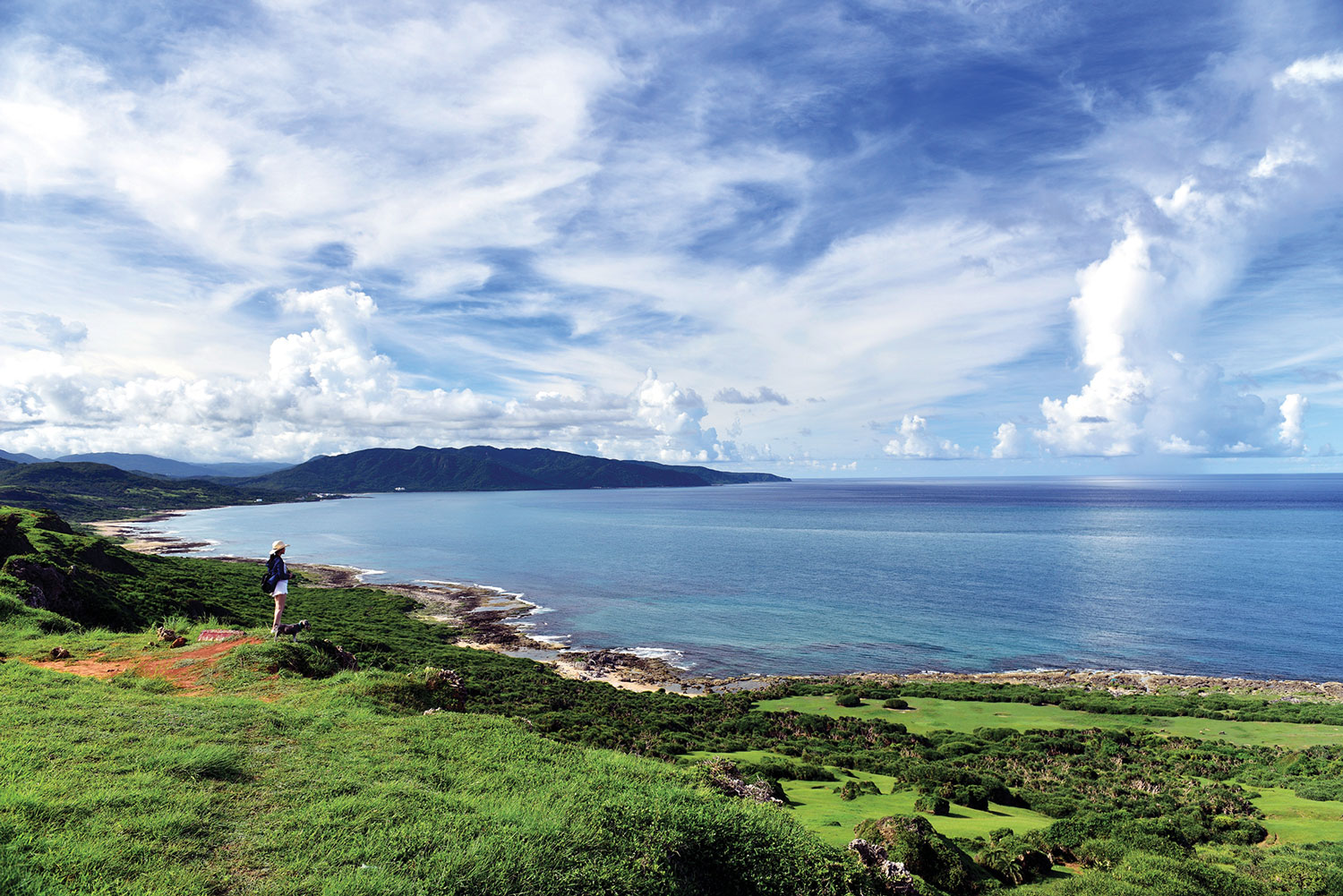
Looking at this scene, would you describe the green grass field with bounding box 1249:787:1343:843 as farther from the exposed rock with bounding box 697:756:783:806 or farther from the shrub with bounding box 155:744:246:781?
the shrub with bounding box 155:744:246:781

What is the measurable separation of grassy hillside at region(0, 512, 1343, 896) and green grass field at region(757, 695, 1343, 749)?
13.9 ft

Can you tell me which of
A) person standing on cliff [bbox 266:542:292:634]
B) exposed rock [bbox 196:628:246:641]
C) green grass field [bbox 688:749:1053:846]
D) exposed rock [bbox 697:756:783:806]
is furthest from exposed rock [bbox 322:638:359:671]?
green grass field [bbox 688:749:1053:846]

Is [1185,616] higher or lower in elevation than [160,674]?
lower

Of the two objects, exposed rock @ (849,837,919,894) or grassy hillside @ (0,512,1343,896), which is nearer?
grassy hillside @ (0,512,1343,896)

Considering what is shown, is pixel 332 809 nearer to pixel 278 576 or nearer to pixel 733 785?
pixel 733 785

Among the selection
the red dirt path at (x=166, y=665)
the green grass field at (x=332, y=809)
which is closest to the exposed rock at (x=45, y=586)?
the red dirt path at (x=166, y=665)

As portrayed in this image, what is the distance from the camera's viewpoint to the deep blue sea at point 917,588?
5562 cm

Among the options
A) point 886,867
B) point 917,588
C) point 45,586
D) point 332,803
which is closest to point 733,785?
point 886,867

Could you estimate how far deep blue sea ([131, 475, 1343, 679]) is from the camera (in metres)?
55.6

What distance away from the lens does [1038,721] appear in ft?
125

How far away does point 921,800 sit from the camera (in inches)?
762

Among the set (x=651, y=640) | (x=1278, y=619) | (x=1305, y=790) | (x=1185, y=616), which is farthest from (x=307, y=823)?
(x=1278, y=619)

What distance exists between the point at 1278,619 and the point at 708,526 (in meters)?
118

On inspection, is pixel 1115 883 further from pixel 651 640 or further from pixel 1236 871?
pixel 651 640
